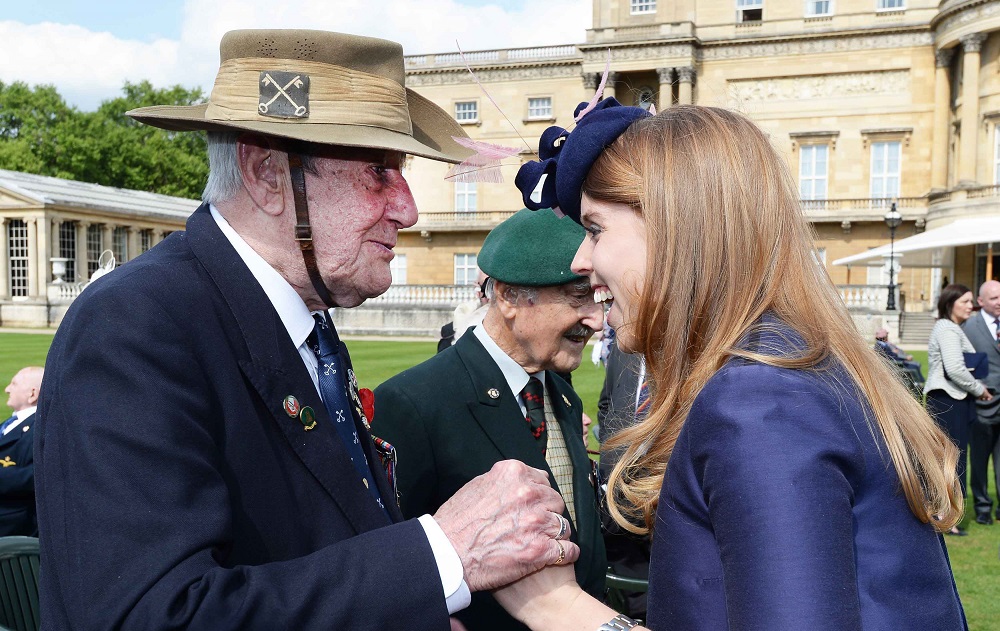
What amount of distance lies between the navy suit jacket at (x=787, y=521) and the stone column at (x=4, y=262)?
45198 millimetres

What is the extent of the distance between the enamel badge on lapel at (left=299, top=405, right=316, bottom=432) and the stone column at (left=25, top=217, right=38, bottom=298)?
43967mm

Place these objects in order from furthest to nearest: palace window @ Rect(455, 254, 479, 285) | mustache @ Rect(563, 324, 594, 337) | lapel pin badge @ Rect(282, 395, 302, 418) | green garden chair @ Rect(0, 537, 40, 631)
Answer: palace window @ Rect(455, 254, 479, 285)
green garden chair @ Rect(0, 537, 40, 631)
mustache @ Rect(563, 324, 594, 337)
lapel pin badge @ Rect(282, 395, 302, 418)

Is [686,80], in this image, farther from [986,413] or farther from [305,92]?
[305,92]

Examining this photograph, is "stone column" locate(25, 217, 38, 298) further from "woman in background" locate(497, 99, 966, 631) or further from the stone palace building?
"woman in background" locate(497, 99, 966, 631)

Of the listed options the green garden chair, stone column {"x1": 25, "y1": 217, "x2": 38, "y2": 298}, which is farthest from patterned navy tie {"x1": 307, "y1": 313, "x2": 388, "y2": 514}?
stone column {"x1": 25, "y1": 217, "x2": 38, "y2": 298}

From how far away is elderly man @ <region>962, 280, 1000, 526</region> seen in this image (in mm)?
8227

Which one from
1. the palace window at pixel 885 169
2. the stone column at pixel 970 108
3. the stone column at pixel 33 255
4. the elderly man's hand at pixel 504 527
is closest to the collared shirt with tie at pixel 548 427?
the elderly man's hand at pixel 504 527

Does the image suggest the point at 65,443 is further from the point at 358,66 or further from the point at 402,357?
the point at 402,357

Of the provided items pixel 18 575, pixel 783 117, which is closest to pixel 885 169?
pixel 783 117

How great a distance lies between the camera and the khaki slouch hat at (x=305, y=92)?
2.01 m

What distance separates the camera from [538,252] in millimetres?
3461

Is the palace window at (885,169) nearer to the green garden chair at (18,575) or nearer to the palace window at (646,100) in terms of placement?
the palace window at (646,100)

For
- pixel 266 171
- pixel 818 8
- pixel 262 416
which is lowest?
pixel 262 416

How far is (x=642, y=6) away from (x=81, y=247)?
29.6m
